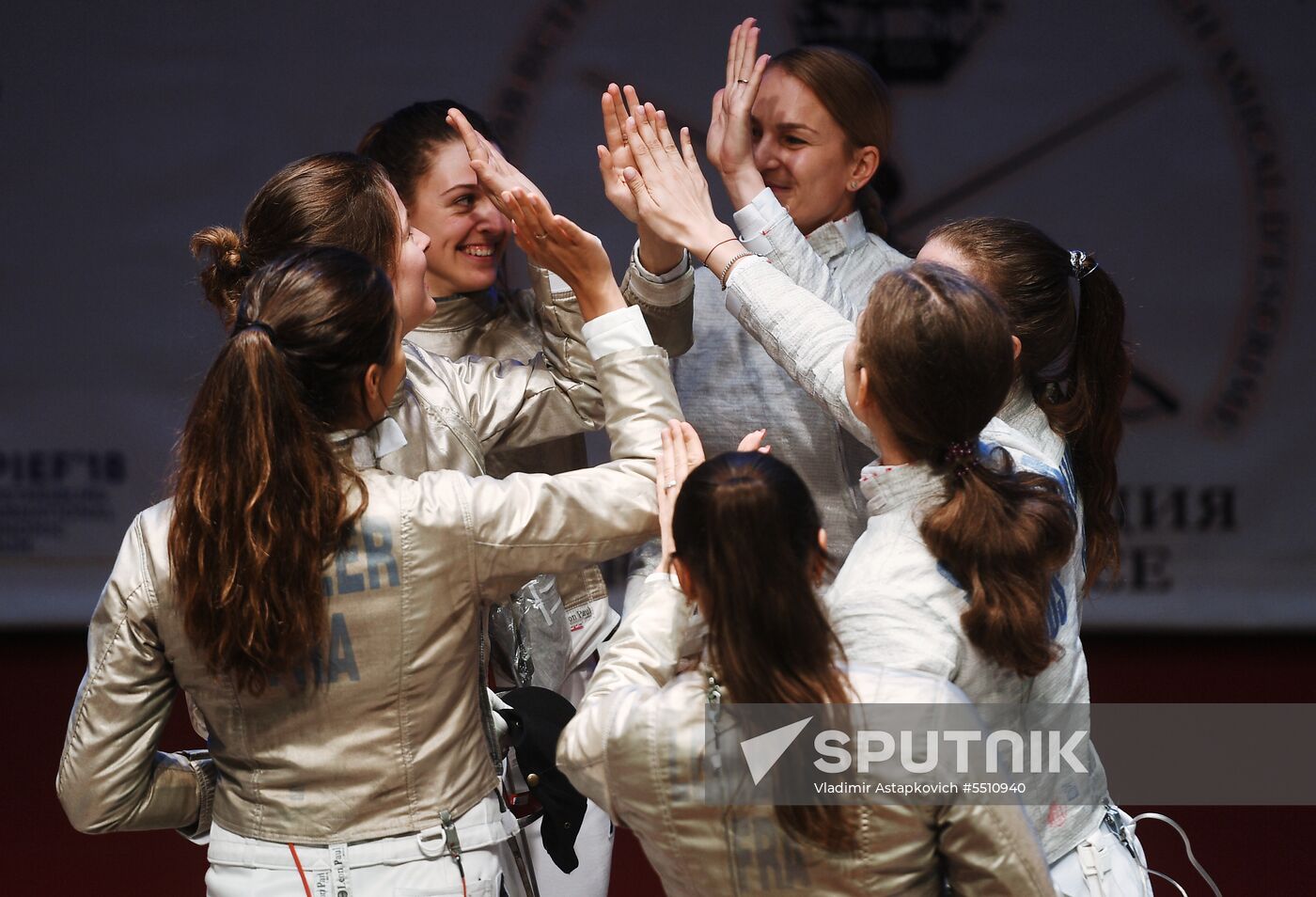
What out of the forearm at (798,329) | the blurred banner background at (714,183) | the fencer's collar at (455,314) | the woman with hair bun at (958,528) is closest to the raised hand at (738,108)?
the forearm at (798,329)

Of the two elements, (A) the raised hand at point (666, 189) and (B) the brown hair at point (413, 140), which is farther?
(B) the brown hair at point (413, 140)

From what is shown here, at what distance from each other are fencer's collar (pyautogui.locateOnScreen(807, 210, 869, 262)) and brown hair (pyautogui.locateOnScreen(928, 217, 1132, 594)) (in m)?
0.32

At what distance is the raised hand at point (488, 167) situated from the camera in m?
1.81

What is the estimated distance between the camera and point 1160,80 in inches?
152

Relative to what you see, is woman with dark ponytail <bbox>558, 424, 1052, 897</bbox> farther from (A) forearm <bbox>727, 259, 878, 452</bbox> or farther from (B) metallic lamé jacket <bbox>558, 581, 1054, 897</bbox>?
(A) forearm <bbox>727, 259, 878, 452</bbox>

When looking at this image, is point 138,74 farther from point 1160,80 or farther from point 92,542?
point 1160,80

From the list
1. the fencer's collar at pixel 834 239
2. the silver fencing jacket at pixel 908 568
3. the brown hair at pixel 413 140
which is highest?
the brown hair at pixel 413 140

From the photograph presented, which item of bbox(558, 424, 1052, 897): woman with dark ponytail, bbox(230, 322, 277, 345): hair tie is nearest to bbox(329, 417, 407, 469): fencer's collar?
bbox(230, 322, 277, 345): hair tie

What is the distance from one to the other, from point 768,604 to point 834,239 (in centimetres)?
101

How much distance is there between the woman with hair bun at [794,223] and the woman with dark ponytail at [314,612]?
0.54 meters

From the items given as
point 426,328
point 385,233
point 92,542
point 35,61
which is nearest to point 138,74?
point 35,61

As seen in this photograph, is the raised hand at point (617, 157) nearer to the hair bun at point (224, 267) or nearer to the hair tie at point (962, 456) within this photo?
the hair bun at point (224, 267)

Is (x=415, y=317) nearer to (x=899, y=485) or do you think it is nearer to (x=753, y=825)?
(x=899, y=485)

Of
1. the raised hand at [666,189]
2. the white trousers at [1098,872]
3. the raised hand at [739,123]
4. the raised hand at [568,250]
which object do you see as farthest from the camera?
the raised hand at [739,123]
